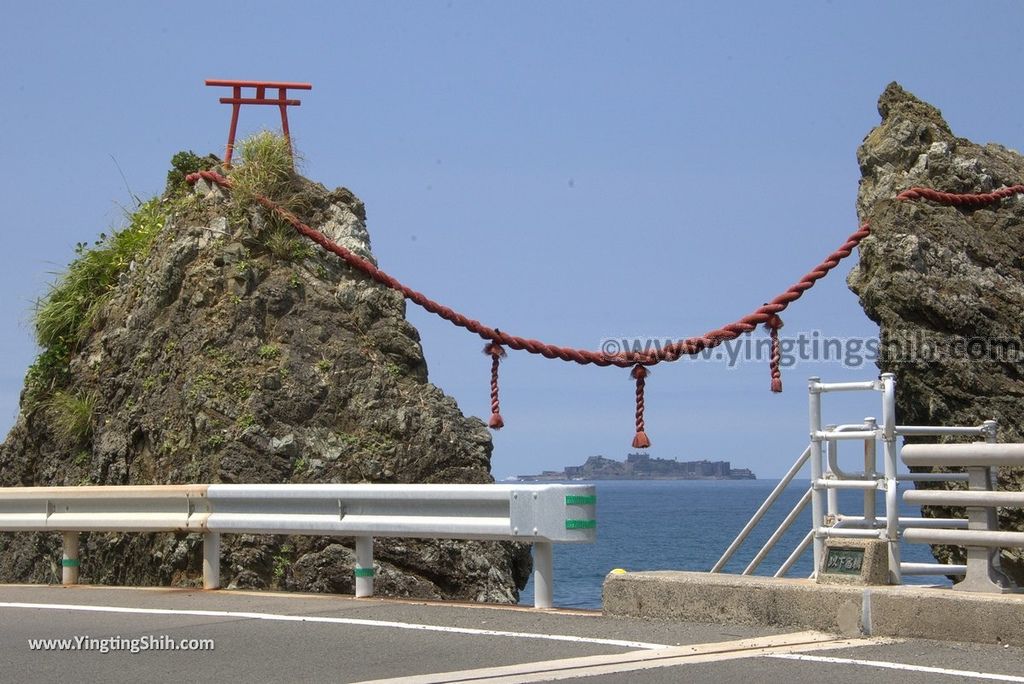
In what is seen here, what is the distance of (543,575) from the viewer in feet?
30.9

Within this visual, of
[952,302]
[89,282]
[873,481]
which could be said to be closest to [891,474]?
[873,481]

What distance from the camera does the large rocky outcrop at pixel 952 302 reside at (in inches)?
496

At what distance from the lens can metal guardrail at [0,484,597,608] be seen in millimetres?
9250

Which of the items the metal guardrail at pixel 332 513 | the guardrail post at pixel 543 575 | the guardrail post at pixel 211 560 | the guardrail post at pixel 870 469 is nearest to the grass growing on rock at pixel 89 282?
the metal guardrail at pixel 332 513

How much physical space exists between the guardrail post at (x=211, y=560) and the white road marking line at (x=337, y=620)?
1.19 m

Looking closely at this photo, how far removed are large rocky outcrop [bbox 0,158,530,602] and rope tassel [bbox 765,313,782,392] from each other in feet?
9.75

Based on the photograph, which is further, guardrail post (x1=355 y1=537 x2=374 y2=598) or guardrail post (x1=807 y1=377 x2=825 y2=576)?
guardrail post (x1=355 y1=537 x2=374 y2=598)

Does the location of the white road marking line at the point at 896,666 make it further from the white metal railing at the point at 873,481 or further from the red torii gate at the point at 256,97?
the red torii gate at the point at 256,97

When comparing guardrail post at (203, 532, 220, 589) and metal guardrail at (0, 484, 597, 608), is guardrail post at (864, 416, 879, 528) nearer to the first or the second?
metal guardrail at (0, 484, 597, 608)

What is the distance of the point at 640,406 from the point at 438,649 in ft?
17.3

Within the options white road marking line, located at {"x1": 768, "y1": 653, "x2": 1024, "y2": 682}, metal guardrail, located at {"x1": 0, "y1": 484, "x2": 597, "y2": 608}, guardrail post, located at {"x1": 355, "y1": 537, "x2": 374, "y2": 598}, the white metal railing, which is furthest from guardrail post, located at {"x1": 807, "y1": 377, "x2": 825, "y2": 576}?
guardrail post, located at {"x1": 355, "y1": 537, "x2": 374, "y2": 598}

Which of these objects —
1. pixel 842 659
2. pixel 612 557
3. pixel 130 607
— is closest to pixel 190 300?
pixel 130 607

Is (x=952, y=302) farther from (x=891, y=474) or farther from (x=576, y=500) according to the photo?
(x=576, y=500)

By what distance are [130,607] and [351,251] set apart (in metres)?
5.78
